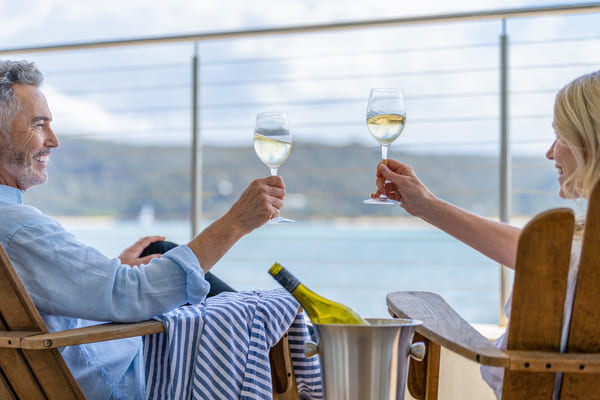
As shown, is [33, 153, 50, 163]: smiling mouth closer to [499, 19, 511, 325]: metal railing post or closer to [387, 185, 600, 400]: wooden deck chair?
[387, 185, 600, 400]: wooden deck chair

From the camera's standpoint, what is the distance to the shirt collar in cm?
148

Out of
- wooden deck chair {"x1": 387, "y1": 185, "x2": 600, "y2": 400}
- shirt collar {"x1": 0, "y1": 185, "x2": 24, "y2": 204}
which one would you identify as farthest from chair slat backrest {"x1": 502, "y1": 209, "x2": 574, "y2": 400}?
shirt collar {"x1": 0, "y1": 185, "x2": 24, "y2": 204}

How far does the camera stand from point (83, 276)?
50.3 inches

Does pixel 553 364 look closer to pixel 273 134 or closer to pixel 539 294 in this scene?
pixel 539 294

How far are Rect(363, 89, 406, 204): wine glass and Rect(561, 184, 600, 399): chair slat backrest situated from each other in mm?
480

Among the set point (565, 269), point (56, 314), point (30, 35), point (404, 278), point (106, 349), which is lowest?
point (404, 278)

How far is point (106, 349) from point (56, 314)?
187 millimetres

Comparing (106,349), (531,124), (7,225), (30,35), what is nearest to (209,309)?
(106,349)

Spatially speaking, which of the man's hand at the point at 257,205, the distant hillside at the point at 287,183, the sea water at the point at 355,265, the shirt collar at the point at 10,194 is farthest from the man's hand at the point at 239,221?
the sea water at the point at 355,265

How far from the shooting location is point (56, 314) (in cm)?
132

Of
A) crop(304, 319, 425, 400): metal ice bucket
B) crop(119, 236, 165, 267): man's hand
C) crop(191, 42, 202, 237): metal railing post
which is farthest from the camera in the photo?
crop(191, 42, 202, 237): metal railing post

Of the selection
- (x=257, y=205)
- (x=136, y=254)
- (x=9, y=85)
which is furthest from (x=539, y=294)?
(x=9, y=85)

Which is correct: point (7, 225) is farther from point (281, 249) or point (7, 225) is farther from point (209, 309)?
point (281, 249)

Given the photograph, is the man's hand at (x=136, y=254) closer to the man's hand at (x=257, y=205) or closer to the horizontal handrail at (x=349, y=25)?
the man's hand at (x=257, y=205)
